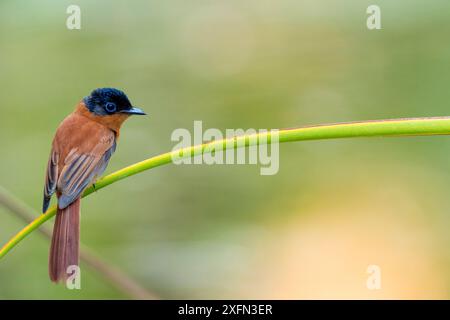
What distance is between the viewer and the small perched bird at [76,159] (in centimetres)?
230

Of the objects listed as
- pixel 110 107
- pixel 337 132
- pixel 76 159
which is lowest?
A: pixel 337 132

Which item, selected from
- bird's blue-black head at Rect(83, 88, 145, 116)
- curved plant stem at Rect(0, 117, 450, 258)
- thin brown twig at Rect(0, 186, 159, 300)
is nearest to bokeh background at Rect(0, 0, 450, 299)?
bird's blue-black head at Rect(83, 88, 145, 116)

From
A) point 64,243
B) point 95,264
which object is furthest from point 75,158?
point 95,264

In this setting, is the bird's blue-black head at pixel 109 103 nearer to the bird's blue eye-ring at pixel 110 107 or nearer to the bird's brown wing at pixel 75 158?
the bird's blue eye-ring at pixel 110 107

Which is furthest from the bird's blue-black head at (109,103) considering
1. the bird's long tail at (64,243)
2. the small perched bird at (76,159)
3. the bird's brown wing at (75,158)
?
the bird's long tail at (64,243)

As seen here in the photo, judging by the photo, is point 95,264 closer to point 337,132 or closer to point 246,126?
point 337,132

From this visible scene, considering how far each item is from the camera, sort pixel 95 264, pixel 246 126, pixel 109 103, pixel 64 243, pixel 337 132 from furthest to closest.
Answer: pixel 246 126 < pixel 109 103 < pixel 64 243 < pixel 95 264 < pixel 337 132

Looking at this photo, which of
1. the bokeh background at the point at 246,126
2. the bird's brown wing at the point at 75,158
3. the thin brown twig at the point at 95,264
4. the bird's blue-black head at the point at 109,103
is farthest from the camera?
the bokeh background at the point at 246,126

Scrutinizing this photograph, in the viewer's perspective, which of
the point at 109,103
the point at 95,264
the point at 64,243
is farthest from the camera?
the point at 109,103

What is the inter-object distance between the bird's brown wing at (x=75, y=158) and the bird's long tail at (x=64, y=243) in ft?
0.14

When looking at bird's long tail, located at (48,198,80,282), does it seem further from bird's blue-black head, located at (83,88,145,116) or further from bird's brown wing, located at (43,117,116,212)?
bird's blue-black head, located at (83,88,145,116)

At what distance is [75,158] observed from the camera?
2.83m

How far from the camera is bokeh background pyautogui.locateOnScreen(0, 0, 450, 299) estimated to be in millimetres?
3350

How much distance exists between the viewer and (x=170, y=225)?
3637 mm
